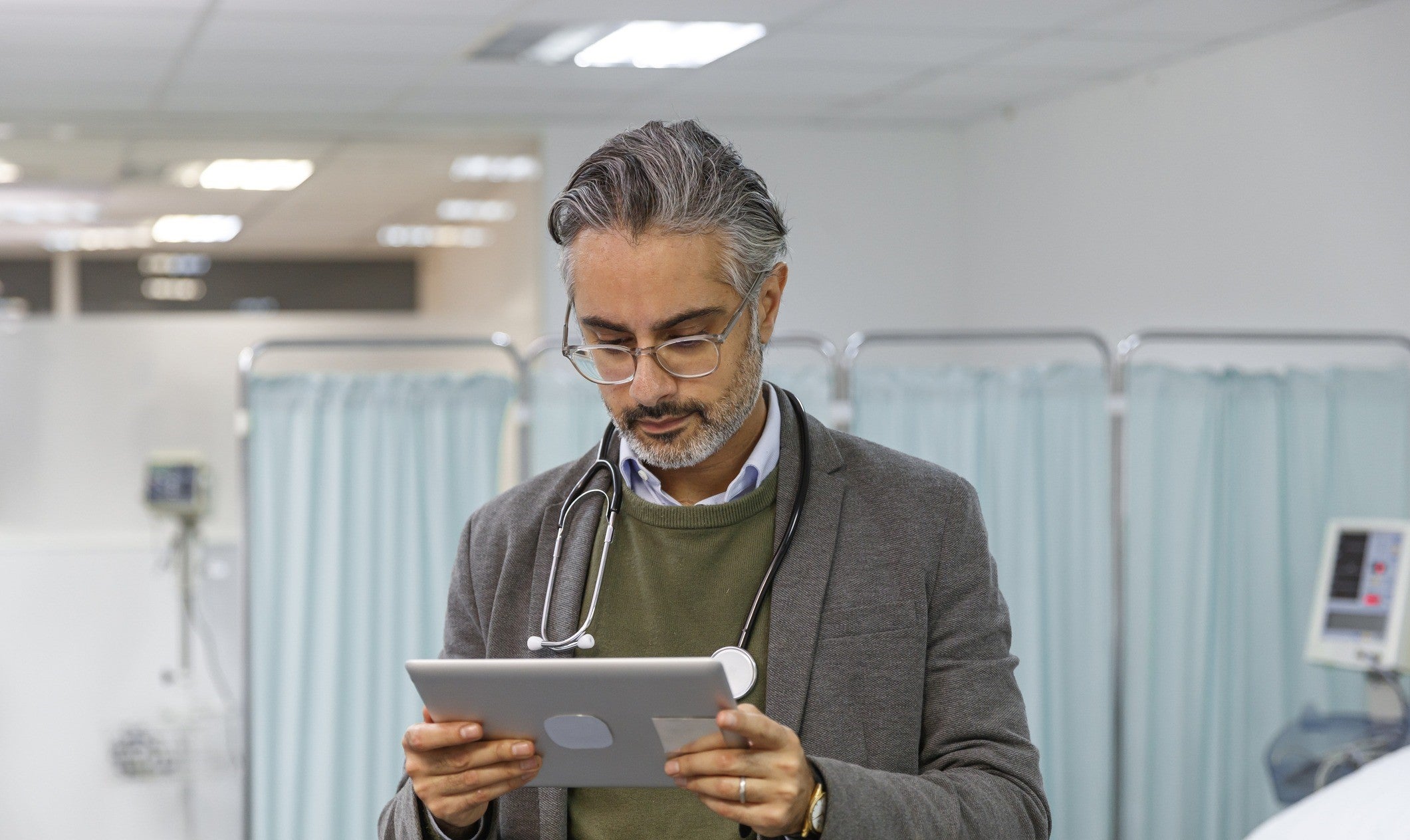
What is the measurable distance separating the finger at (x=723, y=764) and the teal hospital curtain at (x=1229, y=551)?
98.4 inches

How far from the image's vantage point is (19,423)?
4539mm

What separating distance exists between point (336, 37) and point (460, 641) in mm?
2856

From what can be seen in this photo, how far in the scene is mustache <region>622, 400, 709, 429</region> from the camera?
4.45 feet

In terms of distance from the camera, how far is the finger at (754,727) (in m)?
1.09

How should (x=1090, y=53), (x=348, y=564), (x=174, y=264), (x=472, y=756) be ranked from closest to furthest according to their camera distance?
(x=472, y=756) < (x=348, y=564) < (x=1090, y=53) < (x=174, y=264)

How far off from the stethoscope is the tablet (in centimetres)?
12

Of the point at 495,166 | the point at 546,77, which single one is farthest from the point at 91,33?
the point at 495,166

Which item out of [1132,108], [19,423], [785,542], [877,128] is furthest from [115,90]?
[785,542]

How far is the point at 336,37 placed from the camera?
392cm

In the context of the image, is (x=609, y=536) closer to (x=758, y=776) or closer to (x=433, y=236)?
(x=758, y=776)

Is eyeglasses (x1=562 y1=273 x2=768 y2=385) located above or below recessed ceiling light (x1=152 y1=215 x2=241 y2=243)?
below

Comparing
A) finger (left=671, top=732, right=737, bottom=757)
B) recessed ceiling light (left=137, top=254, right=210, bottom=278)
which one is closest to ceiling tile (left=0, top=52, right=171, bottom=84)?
recessed ceiling light (left=137, top=254, right=210, bottom=278)

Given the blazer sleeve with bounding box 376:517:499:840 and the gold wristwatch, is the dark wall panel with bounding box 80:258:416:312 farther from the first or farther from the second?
the gold wristwatch

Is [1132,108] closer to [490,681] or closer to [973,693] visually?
[973,693]
